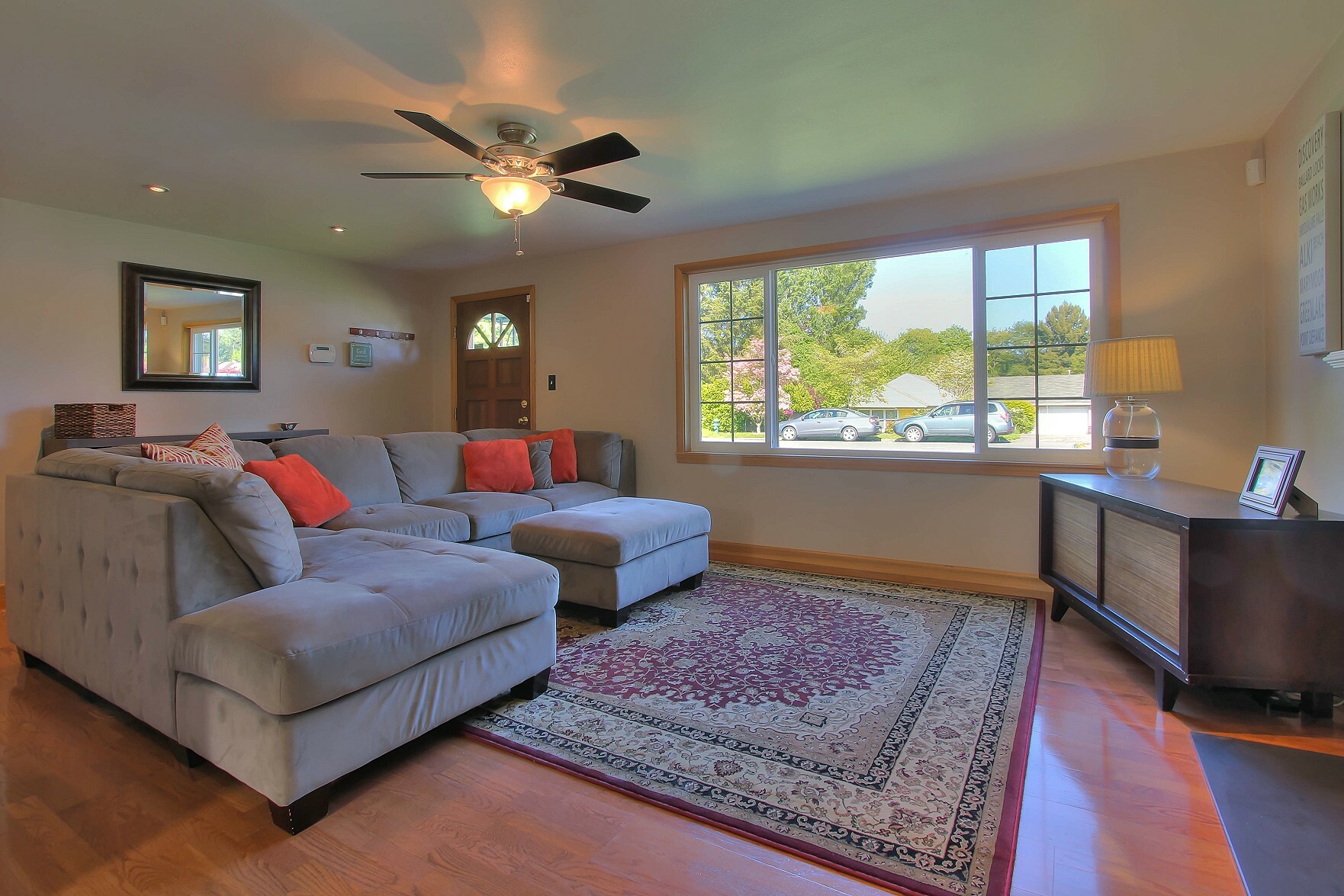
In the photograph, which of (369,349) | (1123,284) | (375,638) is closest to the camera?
(375,638)

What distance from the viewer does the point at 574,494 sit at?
423 centimetres

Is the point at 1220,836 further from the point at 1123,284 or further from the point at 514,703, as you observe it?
the point at 1123,284

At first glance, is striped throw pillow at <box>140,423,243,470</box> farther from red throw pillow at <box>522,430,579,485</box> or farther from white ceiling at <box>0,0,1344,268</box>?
red throw pillow at <box>522,430,579,485</box>

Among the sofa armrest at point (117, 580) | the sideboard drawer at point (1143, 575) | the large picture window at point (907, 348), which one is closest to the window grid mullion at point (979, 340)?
the large picture window at point (907, 348)

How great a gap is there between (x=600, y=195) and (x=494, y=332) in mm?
2974

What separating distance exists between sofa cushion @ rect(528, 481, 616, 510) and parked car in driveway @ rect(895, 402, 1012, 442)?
202 cm

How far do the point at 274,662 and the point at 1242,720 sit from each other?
2.82 meters

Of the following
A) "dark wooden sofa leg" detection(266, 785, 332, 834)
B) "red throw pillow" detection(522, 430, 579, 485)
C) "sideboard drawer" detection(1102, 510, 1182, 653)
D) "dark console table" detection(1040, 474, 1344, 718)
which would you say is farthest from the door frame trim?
"dark console table" detection(1040, 474, 1344, 718)

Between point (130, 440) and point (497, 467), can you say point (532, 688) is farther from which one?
point (130, 440)

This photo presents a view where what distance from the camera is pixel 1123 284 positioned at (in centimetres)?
326

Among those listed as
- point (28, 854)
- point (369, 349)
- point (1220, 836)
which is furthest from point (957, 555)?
point (369, 349)

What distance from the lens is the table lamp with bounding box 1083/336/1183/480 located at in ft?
9.19

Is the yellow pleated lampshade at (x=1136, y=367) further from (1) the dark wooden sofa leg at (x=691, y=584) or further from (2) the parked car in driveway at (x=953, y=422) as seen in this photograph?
(1) the dark wooden sofa leg at (x=691, y=584)

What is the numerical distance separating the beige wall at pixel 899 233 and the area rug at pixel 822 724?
74 cm
